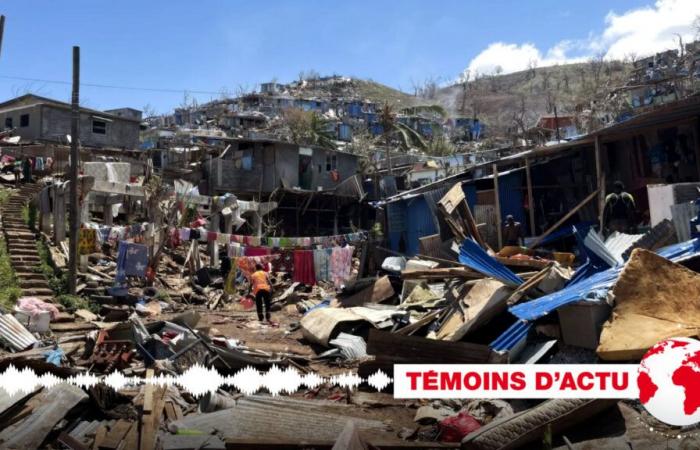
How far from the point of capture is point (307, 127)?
41.7m

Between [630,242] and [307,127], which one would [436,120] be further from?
[630,242]

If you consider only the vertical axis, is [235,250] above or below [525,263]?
above

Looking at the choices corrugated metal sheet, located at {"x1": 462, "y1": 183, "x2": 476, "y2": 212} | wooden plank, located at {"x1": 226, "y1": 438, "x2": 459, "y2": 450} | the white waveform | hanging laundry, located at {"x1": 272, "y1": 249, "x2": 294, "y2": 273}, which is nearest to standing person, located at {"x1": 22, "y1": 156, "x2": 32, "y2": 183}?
hanging laundry, located at {"x1": 272, "y1": 249, "x2": 294, "y2": 273}

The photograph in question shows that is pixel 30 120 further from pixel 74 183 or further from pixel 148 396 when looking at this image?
pixel 148 396

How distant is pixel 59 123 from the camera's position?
31.2 meters

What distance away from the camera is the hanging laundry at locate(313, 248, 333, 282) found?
1920 cm

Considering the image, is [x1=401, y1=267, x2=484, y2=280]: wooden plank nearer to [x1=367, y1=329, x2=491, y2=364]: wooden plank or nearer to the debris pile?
the debris pile

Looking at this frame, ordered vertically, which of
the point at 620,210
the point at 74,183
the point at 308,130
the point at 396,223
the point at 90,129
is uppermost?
the point at 308,130

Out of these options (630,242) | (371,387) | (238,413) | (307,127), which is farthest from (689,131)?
(307,127)

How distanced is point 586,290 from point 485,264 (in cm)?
219

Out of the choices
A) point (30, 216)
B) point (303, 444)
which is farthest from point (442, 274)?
point (30, 216)

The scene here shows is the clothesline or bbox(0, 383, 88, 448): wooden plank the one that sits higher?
the clothesline

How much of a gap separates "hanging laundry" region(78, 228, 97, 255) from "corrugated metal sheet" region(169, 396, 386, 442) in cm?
1141

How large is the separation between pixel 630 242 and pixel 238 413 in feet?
19.1
